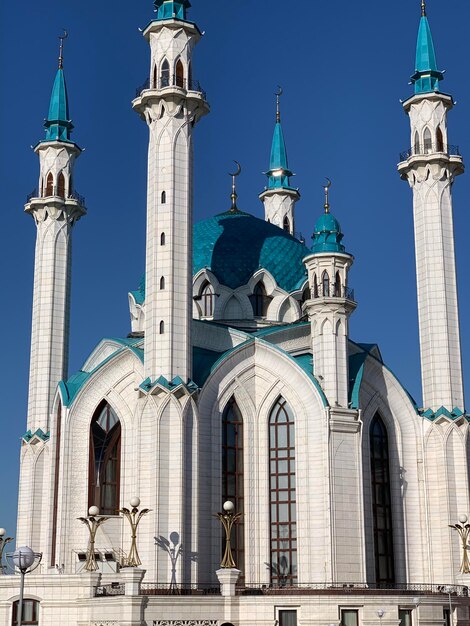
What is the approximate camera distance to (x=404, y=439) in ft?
154

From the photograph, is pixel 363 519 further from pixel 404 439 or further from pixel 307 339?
pixel 307 339

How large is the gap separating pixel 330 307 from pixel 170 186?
8.89 metres

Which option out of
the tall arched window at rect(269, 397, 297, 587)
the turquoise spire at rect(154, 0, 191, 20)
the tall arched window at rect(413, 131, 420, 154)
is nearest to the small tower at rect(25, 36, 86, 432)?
the turquoise spire at rect(154, 0, 191, 20)

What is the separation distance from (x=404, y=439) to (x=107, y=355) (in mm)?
14772

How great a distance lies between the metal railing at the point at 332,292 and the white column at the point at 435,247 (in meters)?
5.09

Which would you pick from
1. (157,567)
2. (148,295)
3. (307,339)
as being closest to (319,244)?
(307,339)

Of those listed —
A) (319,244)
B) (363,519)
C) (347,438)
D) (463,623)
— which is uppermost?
(319,244)

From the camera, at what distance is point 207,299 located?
5122 cm

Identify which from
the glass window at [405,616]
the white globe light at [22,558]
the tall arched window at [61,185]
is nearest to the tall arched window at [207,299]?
the tall arched window at [61,185]

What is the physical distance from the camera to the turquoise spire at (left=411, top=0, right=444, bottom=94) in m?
51.3

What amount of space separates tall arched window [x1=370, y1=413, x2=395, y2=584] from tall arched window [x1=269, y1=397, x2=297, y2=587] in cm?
431

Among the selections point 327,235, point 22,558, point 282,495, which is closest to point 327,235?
point 327,235

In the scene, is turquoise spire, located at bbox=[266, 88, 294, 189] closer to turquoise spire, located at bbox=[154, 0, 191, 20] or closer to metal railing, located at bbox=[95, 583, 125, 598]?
turquoise spire, located at bbox=[154, 0, 191, 20]

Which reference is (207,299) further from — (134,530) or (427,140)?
(134,530)
